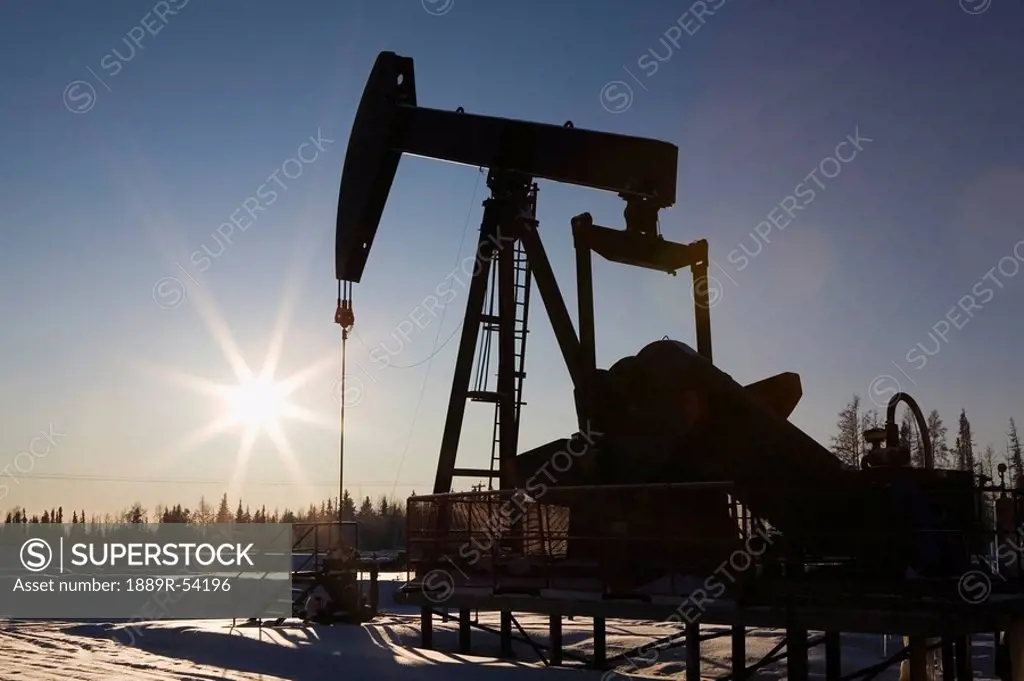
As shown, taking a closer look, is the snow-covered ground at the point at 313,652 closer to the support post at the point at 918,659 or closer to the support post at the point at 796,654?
the support post at the point at 796,654

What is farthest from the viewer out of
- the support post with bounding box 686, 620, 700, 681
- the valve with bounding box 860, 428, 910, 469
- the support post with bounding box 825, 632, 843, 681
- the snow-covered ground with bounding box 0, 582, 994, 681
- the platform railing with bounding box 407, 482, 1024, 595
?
the snow-covered ground with bounding box 0, 582, 994, 681

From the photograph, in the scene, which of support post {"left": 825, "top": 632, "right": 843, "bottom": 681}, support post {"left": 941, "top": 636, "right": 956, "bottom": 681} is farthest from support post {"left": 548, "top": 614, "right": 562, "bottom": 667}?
support post {"left": 941, "top": 636, "right": 956, "bottom": 681}

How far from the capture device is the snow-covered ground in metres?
11.3

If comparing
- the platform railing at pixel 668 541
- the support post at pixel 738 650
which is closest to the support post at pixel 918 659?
the platform railing at pixel 668 541

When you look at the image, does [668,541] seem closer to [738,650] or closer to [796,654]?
[796,654]

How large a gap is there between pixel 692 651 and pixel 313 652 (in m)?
5.46

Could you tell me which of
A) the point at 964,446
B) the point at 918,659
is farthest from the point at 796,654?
the point at 964,446

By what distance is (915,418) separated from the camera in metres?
9.82

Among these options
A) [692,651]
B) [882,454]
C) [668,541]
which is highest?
[882,454]

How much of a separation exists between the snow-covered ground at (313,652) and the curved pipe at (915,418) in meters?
3.84

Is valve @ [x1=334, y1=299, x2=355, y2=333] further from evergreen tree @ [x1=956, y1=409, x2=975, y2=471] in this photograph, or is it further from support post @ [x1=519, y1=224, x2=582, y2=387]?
evergreen tree @ [x1=956, y1=409, x2=975, y2=471]

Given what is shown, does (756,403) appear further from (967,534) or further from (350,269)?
(350,269)

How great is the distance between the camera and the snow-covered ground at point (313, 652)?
11.3 m

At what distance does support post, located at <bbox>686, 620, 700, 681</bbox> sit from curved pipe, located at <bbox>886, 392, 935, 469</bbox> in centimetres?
278
